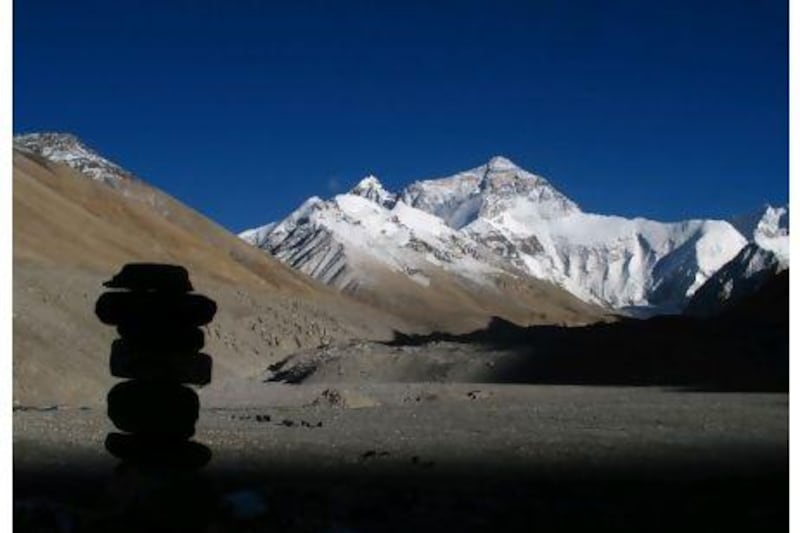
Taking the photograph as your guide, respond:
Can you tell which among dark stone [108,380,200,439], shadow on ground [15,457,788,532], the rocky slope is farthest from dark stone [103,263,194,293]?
the rocky slope

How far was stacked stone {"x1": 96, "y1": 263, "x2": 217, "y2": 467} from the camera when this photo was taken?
15.9m

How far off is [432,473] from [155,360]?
8505 mm

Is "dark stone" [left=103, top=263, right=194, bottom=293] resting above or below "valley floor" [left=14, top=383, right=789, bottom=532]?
above

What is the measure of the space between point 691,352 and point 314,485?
5041 centimetres

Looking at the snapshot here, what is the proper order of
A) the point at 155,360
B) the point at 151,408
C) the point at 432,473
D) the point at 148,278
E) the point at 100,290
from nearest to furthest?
the point at 148,278 < the point at 155,360 < the point at 151,408 < the point at 432,473 < the point at 100,290

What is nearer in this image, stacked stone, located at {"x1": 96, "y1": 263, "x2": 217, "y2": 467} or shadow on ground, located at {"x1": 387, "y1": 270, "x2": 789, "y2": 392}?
stacked stone, located at {"x1": 96, "y1": 263, "x2": 217, "y2": 467}

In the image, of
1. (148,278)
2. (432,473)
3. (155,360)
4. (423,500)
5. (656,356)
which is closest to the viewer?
(148,278)

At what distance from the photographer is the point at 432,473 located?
2284 centimetres

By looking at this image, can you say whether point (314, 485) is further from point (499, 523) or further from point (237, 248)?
point (237, 248)

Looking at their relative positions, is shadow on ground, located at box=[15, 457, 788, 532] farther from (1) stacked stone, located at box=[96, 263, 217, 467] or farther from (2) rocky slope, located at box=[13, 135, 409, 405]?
(2) rocky slope, located at box=[13, 135, 409, 405]

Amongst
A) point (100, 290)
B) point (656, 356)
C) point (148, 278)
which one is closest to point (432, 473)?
point (148, 278)

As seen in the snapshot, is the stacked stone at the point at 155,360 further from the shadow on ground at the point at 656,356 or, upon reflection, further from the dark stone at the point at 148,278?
the shadow on ground at the point at 656,356

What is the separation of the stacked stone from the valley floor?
1.75ft

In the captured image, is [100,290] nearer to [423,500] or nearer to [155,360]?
[423,500]
